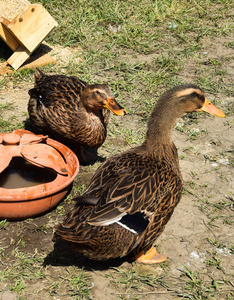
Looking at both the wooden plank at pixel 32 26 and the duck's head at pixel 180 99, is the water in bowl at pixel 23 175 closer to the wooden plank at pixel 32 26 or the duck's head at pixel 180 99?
the duck's head at pixel 180 99

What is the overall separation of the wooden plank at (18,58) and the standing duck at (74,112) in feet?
4.71

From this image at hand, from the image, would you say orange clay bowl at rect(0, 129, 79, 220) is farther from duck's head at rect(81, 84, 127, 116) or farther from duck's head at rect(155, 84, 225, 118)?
duck's head at rect(155, 84, 225, 118)

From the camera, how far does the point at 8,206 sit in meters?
3.99

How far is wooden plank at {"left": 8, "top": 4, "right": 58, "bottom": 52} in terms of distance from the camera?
238 inches

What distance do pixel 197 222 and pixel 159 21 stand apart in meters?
4.47

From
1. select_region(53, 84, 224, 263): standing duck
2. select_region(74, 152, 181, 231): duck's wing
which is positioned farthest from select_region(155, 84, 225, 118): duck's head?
select_region(74, 152, 181, 231): duck's wing

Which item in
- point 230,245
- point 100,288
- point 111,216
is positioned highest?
point 111,216

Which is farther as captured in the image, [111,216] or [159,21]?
[159,21]

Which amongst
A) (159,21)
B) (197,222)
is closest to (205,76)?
(159,21)

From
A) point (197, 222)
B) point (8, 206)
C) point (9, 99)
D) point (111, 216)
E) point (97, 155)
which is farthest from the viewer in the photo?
point (9, 99)

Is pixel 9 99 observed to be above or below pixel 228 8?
above

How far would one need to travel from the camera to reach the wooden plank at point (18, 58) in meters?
6.32

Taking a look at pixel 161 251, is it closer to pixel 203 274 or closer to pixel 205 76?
pixel 203 274

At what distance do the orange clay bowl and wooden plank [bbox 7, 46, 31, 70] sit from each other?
6.72 feet
